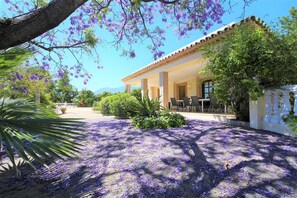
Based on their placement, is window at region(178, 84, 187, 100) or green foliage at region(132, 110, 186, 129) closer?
green foliage at region(132, 110, 186, 129)

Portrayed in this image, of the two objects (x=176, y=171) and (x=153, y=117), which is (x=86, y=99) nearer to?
(x=153, y=117)

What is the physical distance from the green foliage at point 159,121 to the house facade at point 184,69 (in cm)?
159

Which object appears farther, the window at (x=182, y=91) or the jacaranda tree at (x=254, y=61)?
the window at (x=182, y=91)

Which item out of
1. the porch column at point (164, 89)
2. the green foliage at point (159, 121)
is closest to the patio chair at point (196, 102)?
the porch column at point (164, 89)

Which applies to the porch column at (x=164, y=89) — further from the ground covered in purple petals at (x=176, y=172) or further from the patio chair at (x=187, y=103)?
the ground covered in purple petals at (x=176, y=172)

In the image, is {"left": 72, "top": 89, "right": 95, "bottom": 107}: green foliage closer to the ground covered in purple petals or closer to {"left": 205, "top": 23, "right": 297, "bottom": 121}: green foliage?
{"left": 205, "top": 23, "right": 297, "bottom": 121}: green foliage

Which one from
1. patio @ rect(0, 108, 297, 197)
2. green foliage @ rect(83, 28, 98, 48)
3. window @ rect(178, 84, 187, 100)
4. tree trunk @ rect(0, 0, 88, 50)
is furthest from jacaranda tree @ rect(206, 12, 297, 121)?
window @ rect(178, 84, 187, 100)

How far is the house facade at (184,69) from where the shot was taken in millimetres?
6560

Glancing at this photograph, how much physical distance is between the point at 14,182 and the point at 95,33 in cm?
658

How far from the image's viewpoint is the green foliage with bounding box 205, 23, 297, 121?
15.8 ft

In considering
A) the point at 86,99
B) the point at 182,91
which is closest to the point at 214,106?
the point at 182,91

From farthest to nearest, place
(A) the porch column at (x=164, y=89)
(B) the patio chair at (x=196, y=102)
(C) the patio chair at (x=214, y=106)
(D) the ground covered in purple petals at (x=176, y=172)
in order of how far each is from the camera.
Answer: (B) the patio chair at (x=196, y=102)
(A) the porch column at (x=164, y=89)
(C) the patio chair at (x=214, y=106)
(D) the ground covered in purple petals at (x=176, y=172)

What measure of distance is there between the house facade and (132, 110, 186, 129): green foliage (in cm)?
159

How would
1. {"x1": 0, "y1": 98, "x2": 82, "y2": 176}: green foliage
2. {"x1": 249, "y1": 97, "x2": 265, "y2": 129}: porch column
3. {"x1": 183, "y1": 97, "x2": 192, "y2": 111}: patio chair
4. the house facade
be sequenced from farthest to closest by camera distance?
1. {"x1": 183, "y1": 97, "x2": 192, "y2": 111}: patio chair
2. the house facade
3. {"x1": 249, "y1": 97, "x2": 265, "y2": 129}: porch column
4. {"x1": 0, "y1": 98, "x2": 82, "y2": 176}: green foliage
